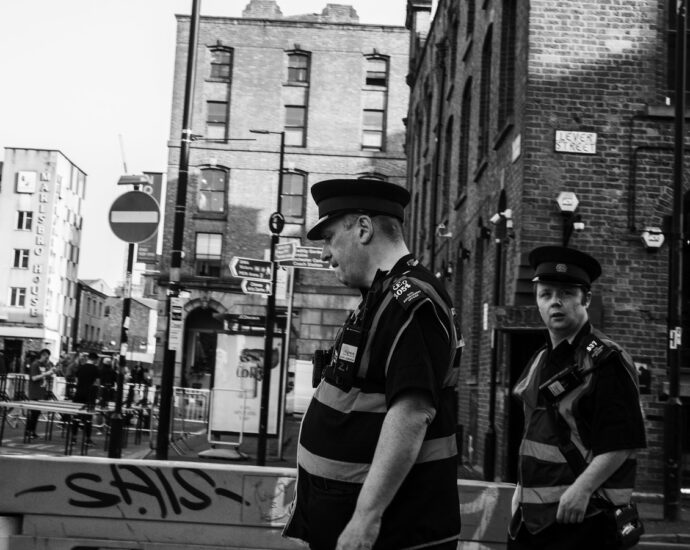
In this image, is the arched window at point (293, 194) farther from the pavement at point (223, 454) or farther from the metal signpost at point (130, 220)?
the metal signpost at point (130, 220)

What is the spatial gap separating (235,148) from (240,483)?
1637 inches

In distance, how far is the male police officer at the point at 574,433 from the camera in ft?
13.1

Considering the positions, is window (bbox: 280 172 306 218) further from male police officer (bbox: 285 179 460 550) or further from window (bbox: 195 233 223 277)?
male police officer (bbox: 285 179 460 550)

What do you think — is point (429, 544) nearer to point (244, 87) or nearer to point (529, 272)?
point (529, 272)

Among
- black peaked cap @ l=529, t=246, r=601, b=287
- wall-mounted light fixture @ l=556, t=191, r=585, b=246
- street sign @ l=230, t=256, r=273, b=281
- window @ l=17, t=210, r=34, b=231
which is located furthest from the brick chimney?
black peaked cap @ l=529, t=246, r=601, b=287

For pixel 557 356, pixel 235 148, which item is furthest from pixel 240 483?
pixel 235 148

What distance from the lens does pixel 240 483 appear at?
19.8ft

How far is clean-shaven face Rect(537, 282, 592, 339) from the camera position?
173 inches

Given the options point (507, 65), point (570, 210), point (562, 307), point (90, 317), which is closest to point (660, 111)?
point (570, 210)

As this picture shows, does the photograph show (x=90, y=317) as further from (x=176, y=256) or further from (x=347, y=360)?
(x=347, y=360)

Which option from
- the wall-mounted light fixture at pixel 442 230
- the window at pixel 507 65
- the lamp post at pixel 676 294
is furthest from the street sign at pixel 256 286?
the wall-mounted light fixture at pixel 442 230

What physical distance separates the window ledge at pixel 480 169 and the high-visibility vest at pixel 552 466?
13110mm

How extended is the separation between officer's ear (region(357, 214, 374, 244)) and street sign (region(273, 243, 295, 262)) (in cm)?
1222

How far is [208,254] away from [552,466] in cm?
4250
